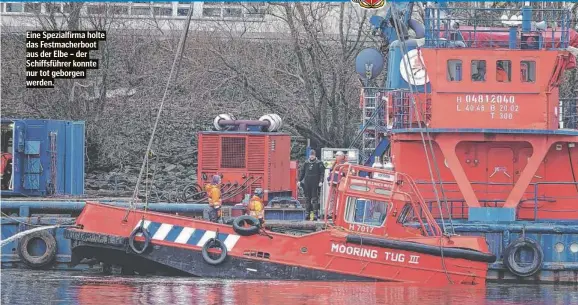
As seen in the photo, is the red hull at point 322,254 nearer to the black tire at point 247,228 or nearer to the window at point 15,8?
the black tire at point 247,228

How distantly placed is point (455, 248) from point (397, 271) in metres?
1.04

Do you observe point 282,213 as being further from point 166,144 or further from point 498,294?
point 166,144

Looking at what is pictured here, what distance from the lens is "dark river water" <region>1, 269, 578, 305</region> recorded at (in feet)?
67.1

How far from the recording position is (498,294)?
2270cm

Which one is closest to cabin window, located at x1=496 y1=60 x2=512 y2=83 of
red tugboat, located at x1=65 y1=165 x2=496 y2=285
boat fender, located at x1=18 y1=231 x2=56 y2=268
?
red tugboat, located at x1=65 y1=165 x2=496 y2=285

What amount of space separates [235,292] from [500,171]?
6967 millimetres

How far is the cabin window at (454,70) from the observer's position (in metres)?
25.8

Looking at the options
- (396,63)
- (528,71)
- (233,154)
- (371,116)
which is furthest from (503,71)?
(233,154)

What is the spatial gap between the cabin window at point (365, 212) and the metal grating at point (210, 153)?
326 inches

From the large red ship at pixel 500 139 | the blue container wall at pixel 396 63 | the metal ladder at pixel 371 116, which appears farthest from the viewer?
the metal ladder at pixel 371 116

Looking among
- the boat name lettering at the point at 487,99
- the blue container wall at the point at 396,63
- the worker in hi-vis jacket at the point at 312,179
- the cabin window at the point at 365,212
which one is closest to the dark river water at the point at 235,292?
the cabin window at the point at 365,212

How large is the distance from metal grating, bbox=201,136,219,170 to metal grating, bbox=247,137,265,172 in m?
0.75

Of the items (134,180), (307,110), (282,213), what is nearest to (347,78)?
(307,110)

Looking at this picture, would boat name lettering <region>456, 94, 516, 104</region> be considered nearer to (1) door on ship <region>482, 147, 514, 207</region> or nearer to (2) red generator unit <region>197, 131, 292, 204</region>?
(1) door on ship <region>482, 147, 514, 207</region>
